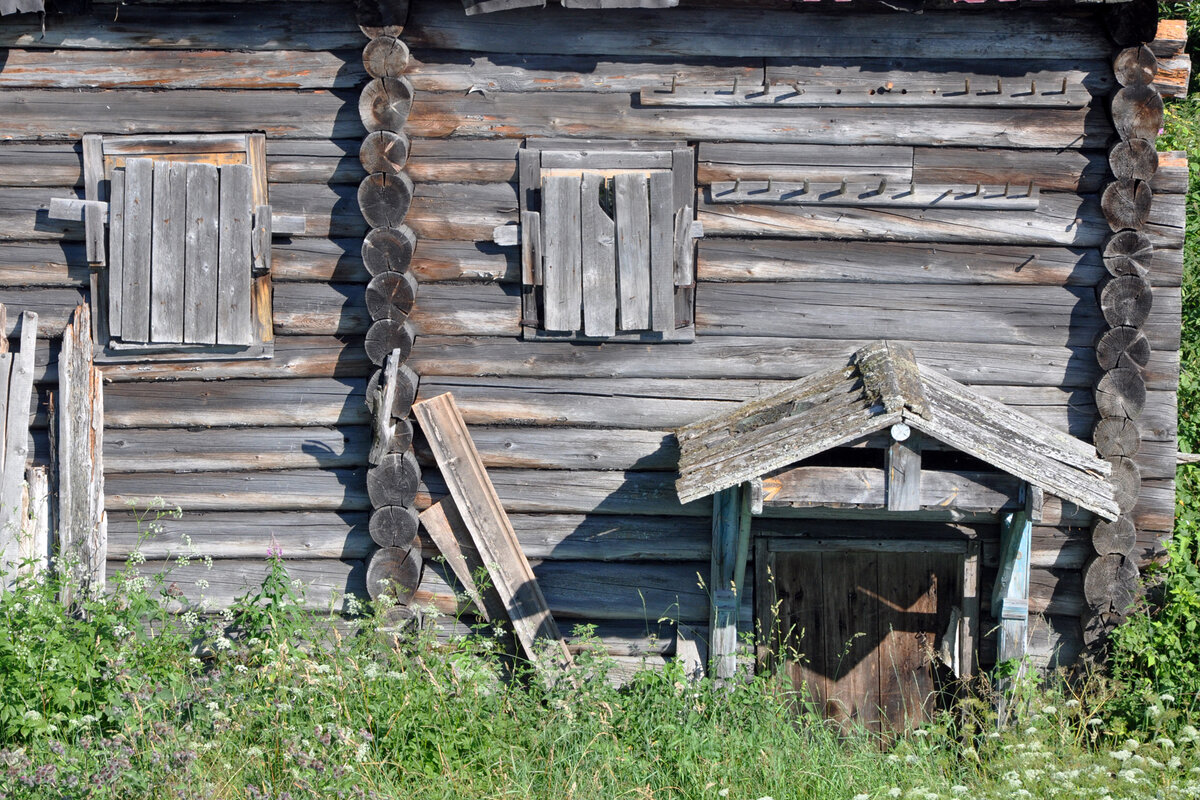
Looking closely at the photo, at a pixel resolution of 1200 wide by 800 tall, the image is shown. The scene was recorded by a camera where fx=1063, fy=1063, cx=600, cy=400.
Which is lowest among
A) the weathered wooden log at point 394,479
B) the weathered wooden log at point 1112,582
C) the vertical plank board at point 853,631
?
the vertical plank board at point 853,631

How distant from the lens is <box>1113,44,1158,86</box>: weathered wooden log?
5777mm

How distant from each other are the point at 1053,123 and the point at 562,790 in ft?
14.5

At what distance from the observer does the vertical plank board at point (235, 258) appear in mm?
6078

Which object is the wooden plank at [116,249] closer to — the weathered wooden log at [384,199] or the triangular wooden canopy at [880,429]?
the weathered wooden log at [384,199]

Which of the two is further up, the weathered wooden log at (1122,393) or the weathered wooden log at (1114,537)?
the weathered wooden log at (1122,393)

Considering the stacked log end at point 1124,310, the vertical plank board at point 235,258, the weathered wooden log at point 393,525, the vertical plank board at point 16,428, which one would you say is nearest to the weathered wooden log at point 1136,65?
the stacked log end at point 1124,310

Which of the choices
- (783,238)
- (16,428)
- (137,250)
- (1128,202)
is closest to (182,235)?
(137,250)

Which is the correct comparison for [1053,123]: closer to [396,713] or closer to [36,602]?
[396,713]

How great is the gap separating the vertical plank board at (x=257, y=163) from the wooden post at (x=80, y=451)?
1.22m

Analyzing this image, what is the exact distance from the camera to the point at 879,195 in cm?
600

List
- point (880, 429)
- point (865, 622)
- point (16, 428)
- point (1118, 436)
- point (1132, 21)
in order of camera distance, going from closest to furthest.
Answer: point (880, 429), point (1132, 21), point (1118, 436), point (16, 428), point (865, 622)

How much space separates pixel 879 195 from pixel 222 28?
3.84 meters

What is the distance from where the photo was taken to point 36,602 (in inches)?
213

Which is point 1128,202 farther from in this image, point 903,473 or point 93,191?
point 93,191
